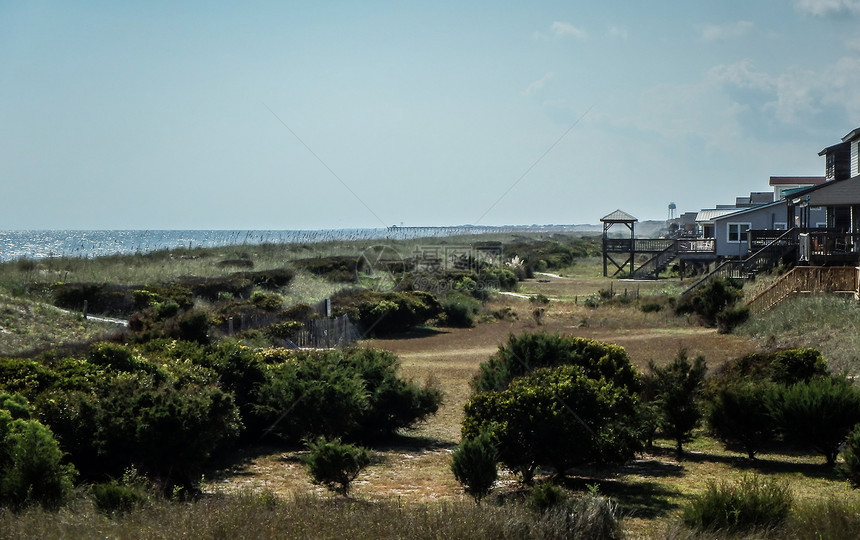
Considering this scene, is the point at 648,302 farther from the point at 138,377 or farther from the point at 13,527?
the point at 13,527

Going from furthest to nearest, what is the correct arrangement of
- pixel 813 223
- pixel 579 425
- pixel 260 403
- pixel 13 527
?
1. pixel 813 223
2. pixel 260 403
3. pixel 579 425
4. pixel 13 527

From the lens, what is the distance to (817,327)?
74.7ft

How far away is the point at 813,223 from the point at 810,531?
4523 centimetres

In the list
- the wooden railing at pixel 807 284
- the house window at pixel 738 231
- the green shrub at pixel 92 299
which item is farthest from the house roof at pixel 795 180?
the green shrub at pixel 92 299

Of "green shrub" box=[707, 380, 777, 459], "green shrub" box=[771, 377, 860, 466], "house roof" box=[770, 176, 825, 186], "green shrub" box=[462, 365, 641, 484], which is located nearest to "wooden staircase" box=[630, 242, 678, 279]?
"house roof" box=[770, 176, 825, 186]

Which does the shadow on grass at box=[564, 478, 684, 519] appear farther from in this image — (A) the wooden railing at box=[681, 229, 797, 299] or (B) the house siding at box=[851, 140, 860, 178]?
(B) the house siding at box=[851, 140, 860, 178]

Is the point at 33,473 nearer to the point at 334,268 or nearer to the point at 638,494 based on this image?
the point at 638,494

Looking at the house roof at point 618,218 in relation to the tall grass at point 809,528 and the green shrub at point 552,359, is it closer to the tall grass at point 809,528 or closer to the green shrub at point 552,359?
the green shrub at point 552,359

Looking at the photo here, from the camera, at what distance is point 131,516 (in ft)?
25.4

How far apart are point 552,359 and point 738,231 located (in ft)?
120

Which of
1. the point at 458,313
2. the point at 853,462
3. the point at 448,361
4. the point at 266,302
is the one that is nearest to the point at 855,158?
the point at 458,313

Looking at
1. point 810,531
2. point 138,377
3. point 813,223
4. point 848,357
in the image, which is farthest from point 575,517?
point 813,223

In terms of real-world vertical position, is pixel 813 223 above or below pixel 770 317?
above

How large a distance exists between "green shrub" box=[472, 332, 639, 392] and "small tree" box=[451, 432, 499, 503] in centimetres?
517
